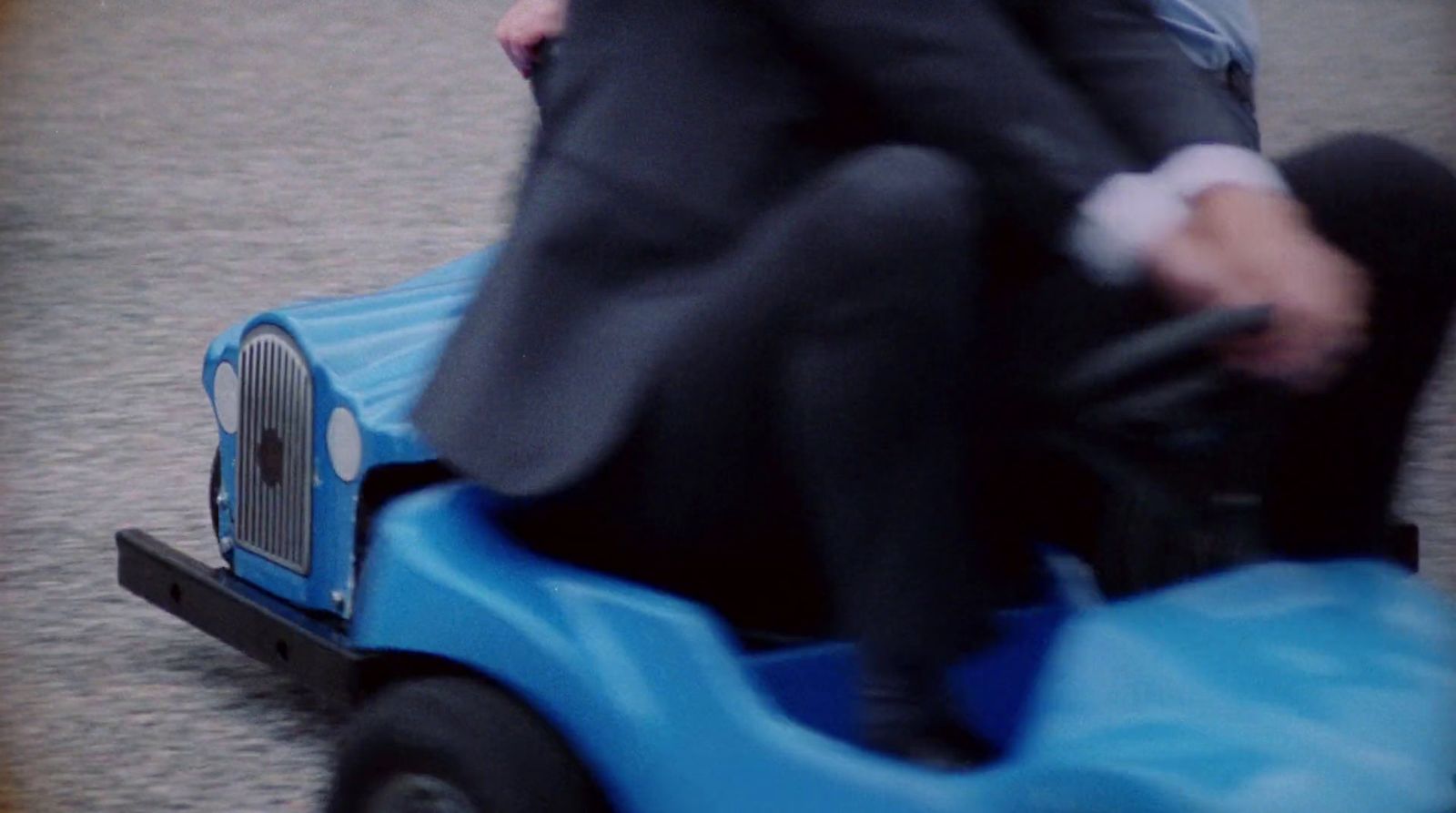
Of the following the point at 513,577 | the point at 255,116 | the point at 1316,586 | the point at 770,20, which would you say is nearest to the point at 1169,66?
the point at 770,20

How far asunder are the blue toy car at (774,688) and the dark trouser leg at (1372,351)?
58mm

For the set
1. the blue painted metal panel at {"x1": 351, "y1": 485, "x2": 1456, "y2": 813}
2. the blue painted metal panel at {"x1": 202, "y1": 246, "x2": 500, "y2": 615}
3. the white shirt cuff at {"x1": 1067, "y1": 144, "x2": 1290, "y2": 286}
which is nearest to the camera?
the blue painted metal panel at {"x1": 351, "y1": 485, "x2": 1456, "y2": 813}

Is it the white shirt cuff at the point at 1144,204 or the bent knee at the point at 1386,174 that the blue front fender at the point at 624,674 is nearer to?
the white shirt cuff at the point at 1144,204

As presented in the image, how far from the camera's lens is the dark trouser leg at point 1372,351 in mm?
1876

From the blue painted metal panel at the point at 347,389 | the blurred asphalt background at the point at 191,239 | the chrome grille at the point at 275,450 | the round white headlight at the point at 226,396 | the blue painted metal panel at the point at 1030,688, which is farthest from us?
the blurred asphalt background at the point at 191,239

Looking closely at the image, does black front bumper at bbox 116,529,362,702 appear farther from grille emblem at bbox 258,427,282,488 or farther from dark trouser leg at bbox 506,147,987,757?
dark trouser leg at bbox 506,147,987,757

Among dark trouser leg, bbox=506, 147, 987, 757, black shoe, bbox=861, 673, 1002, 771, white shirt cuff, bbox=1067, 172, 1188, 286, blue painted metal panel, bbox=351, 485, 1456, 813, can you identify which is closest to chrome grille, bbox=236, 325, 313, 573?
blue painted metal panel, bbox=351, 485, 1456, 813

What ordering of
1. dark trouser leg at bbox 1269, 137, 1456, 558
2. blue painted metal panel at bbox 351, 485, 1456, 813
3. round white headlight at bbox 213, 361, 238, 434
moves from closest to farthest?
blue painted metal panel at bbox 351, 485, 1456, 813 → dark trouser leg at bbox 1269, 137, 1456, 558 → round white headlight at bbox 213, 361, 238, 434

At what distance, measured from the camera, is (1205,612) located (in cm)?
176

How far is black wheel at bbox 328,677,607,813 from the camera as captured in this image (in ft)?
6.47

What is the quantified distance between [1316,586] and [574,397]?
63 cm

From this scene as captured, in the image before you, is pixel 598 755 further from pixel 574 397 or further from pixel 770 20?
pixel 770 20

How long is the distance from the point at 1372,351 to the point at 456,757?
847mm

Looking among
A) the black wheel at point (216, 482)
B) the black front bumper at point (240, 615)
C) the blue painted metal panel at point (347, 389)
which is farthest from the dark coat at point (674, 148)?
the black wheel at point (216, 482)
